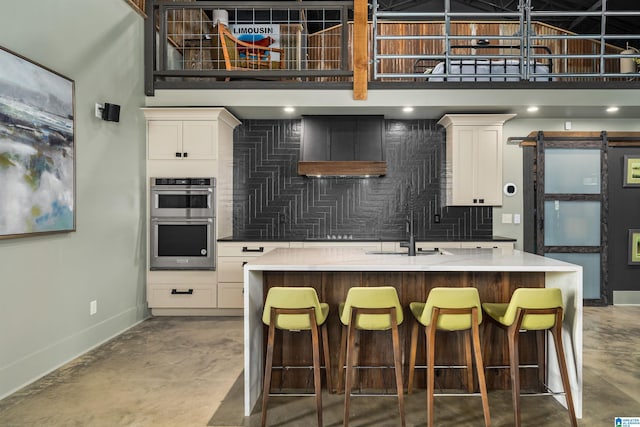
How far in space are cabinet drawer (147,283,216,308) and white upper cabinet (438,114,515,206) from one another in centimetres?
325

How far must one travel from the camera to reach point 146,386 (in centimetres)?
304

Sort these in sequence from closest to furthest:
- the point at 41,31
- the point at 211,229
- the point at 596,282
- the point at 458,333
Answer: the point at 458,333, the point at 41,31, the point at 211,229, the point at 596,282

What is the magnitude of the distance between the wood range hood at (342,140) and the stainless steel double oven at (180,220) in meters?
1.27

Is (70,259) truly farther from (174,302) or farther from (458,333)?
(458,333)

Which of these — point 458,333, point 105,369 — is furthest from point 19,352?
point 458,333

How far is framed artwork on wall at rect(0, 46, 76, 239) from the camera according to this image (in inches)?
111

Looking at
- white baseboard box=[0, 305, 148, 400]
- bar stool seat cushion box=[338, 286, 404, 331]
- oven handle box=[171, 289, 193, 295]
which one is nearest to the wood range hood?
oven handle box=[171, 289, 193, 295]

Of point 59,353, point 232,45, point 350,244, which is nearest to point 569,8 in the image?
point 232,45

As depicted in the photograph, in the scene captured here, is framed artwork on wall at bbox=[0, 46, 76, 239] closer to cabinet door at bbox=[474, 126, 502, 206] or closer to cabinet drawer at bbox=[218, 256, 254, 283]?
cabinet drawer at bbox=[218, 256, 254, 283]

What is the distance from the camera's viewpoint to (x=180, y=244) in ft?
16.0

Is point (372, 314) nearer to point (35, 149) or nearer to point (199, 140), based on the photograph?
point (35, 149)

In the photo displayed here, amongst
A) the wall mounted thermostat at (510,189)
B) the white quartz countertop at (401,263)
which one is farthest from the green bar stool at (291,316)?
the wall mounted thermostat at (510,189)

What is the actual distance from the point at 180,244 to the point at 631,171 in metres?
6.00

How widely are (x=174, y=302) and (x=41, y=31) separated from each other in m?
3.02
